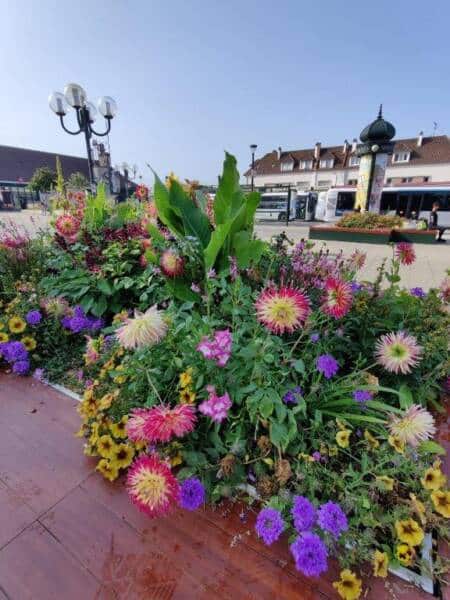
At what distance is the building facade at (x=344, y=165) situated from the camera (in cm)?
2888

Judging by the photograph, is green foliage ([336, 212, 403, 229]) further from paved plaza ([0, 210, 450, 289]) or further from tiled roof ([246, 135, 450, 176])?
tiled roof ([246, 135, 450, 176])

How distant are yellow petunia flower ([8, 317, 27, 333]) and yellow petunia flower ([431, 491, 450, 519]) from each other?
97.5 inches

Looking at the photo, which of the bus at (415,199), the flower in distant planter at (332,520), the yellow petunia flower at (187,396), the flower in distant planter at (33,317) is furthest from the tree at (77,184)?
the bus at (415,199)

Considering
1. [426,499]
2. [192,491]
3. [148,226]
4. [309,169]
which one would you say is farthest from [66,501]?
[309,169]

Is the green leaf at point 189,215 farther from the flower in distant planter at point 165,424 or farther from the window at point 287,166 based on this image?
the window at point 287,166

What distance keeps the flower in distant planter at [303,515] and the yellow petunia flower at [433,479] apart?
0.42 m

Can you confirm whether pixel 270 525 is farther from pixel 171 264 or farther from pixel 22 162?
pixel 22 162

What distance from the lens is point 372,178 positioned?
35.6 ft

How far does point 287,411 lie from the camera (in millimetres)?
1148

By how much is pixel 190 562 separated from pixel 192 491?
0.21 m

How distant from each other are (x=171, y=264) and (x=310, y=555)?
1.46 m

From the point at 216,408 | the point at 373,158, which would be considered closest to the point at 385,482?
the point at 216,408

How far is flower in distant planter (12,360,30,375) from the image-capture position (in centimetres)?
193

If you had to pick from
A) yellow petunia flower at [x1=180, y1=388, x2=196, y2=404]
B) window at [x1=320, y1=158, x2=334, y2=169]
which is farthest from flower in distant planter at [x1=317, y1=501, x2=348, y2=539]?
window at [x1=320, y1=158, x2=334, y2=169]
